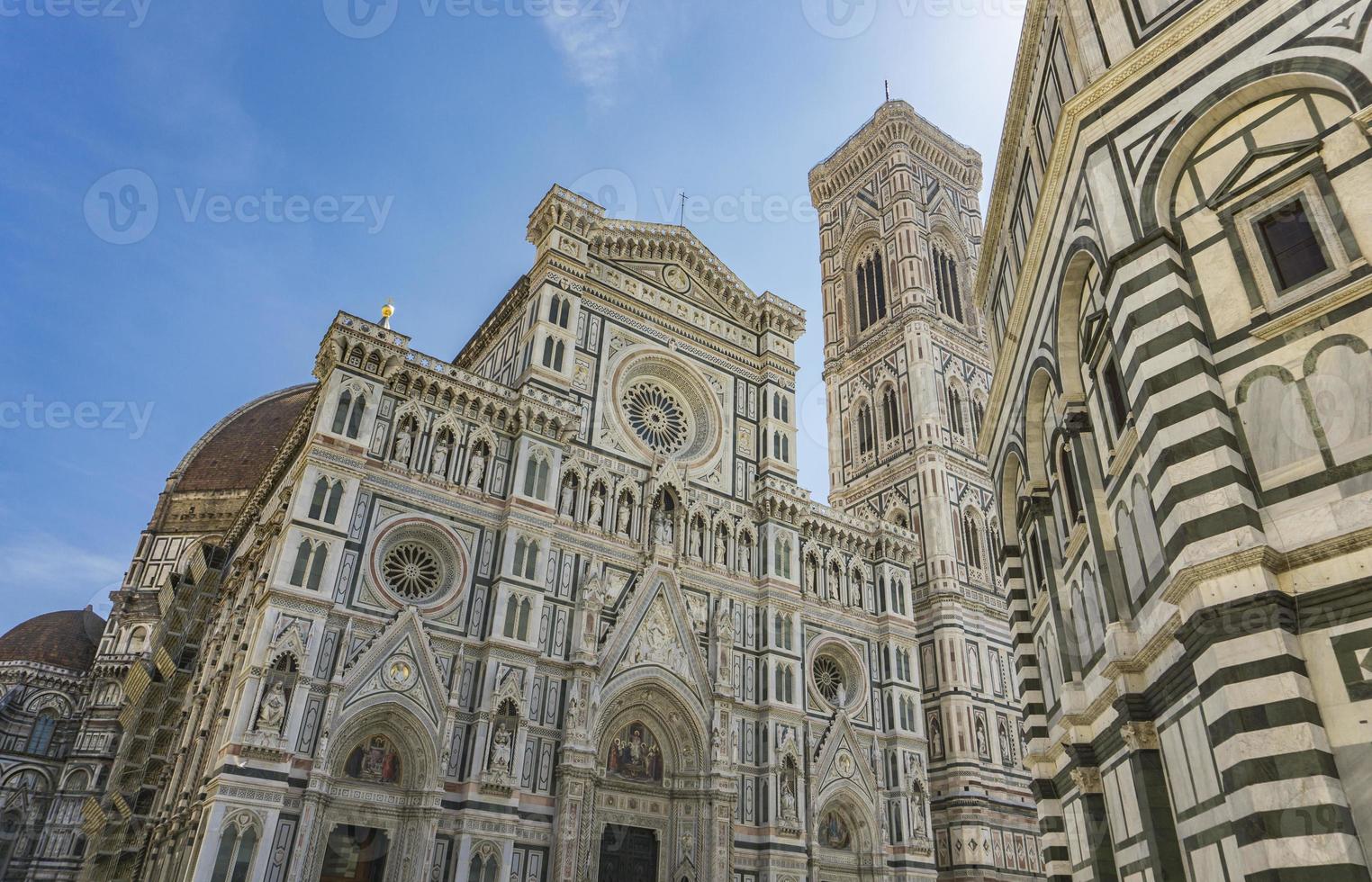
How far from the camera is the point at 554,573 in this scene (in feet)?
82.1

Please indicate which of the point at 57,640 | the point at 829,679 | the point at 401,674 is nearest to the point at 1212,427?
the point at 401,674

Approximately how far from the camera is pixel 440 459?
2436 centimetres

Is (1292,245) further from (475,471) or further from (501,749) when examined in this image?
(475,471)

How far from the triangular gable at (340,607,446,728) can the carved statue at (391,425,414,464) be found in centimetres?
412

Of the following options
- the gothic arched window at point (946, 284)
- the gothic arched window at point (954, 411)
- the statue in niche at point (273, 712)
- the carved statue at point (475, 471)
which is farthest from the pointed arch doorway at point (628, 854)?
the gothic arched window at point (946, 284)

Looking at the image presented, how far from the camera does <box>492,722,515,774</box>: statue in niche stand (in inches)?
842

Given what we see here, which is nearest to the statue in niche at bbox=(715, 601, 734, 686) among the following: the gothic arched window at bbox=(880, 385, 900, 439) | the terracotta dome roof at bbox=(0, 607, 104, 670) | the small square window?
the gothic arched window at bbox=(880, 385, 900, 439)

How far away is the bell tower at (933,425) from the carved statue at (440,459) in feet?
55.1

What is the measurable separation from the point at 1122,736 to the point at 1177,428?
12.6 feet

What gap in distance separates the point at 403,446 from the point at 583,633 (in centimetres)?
697

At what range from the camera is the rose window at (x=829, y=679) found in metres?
29.7

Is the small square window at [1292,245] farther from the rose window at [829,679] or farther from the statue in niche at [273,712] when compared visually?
the rose window at [829,679]

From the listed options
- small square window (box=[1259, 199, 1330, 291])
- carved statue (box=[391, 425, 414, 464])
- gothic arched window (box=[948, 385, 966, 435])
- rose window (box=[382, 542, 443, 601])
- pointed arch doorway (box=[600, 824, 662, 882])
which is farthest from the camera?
gothic arched window (box=[948, 385, 966, 435])

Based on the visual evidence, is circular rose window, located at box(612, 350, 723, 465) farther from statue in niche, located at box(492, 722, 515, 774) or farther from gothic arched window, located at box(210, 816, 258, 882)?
gothic arched window, located at box(210, 816, 258, 882)
